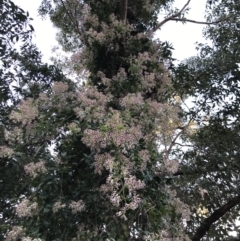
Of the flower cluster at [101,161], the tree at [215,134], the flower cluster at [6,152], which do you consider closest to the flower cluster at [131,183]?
the flower cluster at [101,161]

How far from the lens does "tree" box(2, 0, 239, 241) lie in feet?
7.20

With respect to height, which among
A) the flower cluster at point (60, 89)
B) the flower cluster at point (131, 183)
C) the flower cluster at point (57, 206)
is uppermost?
the flower cluster at point (60, 89)

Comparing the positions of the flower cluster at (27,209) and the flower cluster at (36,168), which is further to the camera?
the flower cluster at (36,168)

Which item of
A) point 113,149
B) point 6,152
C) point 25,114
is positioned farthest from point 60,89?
point 113,149

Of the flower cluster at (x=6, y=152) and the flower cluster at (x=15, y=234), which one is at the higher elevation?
the flower cluster at (x=6, y=152)

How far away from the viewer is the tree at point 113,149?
7.20ft

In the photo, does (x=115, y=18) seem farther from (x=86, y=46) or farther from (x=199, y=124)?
(x=199, y=124)

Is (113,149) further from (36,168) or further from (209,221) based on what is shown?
(209,221)

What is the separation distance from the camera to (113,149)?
2.21m

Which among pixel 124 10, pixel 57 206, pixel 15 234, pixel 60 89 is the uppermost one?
pixel 124 10

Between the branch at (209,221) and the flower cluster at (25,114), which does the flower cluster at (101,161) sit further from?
the branch at (209,221)

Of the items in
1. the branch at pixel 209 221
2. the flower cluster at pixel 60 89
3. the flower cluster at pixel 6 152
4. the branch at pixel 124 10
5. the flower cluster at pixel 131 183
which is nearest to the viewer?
the flower cluster at pixel 131 183

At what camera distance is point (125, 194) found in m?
2.19

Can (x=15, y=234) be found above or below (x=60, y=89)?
below
